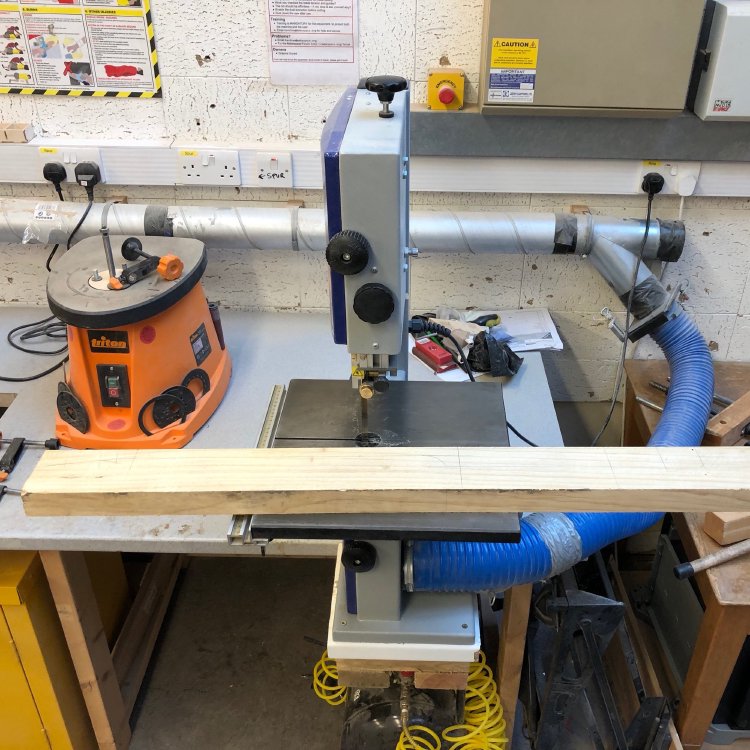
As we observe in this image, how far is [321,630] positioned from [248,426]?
36.3 inches

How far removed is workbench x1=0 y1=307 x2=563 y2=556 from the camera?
4.44 feet

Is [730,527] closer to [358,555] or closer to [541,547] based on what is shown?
[541,547]

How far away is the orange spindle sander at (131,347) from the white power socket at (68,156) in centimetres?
42

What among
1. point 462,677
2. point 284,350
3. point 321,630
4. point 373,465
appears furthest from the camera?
point 321,630

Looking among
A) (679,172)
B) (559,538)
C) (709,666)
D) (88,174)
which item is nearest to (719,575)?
(709,666)

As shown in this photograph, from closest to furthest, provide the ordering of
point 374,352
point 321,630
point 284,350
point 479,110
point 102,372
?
1. point 374,352
2. point 102,372
3. point 479,110
4. point 284,350
5. point 321,630

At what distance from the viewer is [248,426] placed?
163cm

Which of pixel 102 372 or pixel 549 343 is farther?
pixel 549 343

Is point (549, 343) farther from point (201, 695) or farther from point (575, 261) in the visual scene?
point (201, 695)

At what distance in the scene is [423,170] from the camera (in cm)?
188

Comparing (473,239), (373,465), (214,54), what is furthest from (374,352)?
(214,54)

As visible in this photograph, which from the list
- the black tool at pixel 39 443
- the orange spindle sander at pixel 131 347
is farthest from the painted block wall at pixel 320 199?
the black tool at pixel 39 443

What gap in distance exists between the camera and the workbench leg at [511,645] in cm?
155

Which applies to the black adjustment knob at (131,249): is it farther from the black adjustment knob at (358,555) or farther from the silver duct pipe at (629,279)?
the silver duct pipe at (629,279)
